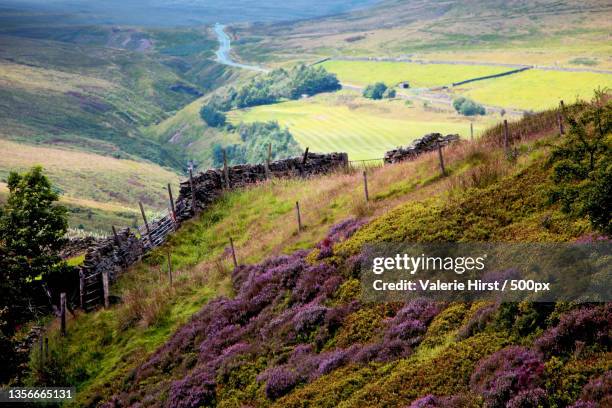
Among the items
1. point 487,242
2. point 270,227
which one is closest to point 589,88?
point 270,227

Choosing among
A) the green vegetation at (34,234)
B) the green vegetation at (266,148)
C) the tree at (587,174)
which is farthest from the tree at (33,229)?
the green vegetation at (266,148)

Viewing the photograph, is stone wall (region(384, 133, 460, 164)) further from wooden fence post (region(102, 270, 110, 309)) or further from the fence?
wooden fence post (region(102, 270, 110, 309))

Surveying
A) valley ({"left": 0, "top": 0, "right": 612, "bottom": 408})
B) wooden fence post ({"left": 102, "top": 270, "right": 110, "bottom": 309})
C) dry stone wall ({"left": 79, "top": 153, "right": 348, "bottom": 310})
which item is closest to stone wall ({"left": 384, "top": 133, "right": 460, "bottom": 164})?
valley ({"left": 0, "top": 0, "right": 612, "bottom": 408})

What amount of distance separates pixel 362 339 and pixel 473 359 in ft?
13.0

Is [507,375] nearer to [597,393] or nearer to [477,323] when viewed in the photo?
[597,393]

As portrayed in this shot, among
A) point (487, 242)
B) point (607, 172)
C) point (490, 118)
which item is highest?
point (607, 172)

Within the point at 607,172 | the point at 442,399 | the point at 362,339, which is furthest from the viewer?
the point at 362,339

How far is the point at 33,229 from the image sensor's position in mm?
34062

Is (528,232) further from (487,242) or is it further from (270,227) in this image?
(270,227)

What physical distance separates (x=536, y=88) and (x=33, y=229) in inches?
6220

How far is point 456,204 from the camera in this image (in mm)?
20812

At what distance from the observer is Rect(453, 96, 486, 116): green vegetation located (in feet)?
538

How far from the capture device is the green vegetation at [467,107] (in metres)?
164

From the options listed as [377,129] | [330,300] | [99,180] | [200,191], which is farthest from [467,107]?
[330,300]
